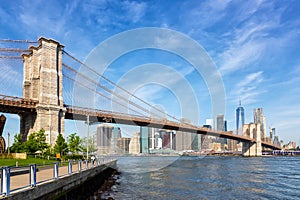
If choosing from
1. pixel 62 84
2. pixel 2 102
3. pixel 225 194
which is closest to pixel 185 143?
pixel 62 84

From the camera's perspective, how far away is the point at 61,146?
37.9 metres

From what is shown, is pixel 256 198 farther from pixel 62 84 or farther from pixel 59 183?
pixel 62 84

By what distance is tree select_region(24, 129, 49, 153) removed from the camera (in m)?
35.8

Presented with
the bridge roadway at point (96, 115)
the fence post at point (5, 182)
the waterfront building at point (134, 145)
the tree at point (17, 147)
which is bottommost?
the waterfront building at point (134, 145)

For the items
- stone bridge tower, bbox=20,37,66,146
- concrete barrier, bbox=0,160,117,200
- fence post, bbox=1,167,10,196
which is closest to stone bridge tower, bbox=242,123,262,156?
stone bridge tower, bbox=20,37,66,146

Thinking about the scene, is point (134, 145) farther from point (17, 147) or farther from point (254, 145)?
point (17, 147)

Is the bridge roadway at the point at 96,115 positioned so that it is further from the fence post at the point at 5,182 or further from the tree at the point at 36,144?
the fence post at the point at 5,182

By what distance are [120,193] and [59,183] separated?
867cm

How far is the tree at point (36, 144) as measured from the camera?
117ft

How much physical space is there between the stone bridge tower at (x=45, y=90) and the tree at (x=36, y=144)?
9.76ft

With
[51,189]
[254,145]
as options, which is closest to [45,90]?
[51,189]

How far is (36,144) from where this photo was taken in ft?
118

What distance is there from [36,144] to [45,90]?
31.9 ft

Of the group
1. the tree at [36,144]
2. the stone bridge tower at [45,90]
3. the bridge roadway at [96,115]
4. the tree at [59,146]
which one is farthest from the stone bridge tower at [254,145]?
the tree at [36,144]
